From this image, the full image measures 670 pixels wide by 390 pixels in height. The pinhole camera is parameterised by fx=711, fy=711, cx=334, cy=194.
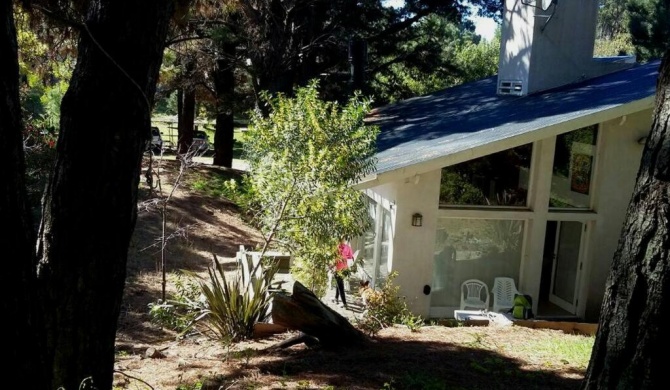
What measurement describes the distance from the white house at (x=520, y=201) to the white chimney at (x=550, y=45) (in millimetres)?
1670

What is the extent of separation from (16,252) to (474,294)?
463 inches

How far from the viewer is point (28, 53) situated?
18.3 meters

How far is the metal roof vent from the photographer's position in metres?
16.9

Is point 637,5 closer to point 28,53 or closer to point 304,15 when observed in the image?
point 304,15

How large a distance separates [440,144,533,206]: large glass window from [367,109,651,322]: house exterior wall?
0.57ft

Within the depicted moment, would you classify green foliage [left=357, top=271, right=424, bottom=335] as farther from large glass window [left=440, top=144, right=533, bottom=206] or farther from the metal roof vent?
the metal roof vent

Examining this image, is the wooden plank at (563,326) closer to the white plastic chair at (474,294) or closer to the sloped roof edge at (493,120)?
the white plastic chair at (474,294)

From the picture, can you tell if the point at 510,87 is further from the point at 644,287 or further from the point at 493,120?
the point at 644,287

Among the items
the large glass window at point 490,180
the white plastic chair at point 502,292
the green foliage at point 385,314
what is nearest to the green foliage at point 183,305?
the green foliage at point 385,314

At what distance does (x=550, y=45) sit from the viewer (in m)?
16.2

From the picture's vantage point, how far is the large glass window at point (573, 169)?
44.4 feet

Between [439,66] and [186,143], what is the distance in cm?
1052

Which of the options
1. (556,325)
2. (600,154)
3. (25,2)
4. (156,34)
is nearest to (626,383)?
(156,34)

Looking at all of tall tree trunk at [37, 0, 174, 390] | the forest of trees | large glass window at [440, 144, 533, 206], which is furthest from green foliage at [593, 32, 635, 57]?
tall tree trunk at [37, 0, 174, 390]
